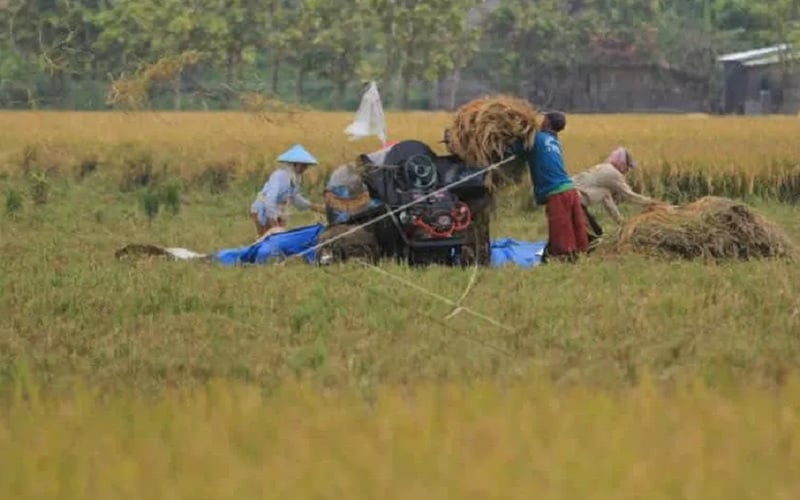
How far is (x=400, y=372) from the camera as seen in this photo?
6.74 metres

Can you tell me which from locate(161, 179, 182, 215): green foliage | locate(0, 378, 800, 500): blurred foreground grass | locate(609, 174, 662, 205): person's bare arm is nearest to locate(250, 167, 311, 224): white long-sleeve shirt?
locate(609, 174, 662, 205): person's bare arm

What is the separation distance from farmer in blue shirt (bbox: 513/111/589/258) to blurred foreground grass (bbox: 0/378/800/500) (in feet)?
17.8

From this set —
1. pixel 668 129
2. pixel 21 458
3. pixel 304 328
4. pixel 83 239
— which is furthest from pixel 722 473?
pixel 668 129

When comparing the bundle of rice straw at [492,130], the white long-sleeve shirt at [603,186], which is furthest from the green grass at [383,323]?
the white long-sleeve shirt at [603,186]

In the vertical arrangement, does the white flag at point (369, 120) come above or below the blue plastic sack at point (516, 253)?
above

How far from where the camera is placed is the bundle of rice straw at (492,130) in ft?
35.3

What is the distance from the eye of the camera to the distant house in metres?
51.7

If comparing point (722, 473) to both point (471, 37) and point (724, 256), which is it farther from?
point (471, 37)

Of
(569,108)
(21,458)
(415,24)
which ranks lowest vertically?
(569,108)

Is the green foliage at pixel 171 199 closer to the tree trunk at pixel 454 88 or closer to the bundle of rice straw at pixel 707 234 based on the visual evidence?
the bundle of rice straw at pixel 707 234

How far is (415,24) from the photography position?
145ft

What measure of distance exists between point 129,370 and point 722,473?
10.1 feet

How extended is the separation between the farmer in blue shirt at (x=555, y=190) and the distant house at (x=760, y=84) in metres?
41.4

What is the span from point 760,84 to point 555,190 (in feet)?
139
